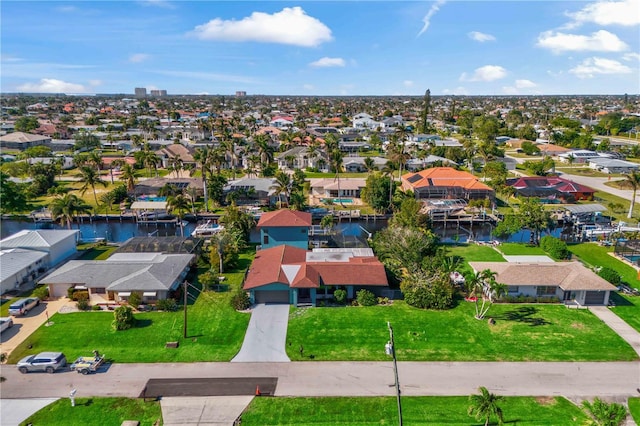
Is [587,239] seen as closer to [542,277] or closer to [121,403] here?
[542,277]

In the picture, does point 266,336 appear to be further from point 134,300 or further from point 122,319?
point 134,300

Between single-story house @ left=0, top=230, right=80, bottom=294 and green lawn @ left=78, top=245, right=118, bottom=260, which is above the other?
single-story house @ left=0, top=230, right=80, bottom=294

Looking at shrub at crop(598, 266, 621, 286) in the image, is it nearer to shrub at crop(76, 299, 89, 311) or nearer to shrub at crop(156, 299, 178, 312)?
shrub at crop(156, 299, 178, 312)

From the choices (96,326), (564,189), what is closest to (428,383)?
(96,326)

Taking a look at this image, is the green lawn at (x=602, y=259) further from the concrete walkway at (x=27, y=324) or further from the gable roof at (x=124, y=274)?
the concrete walkway at (x=27, y=324)

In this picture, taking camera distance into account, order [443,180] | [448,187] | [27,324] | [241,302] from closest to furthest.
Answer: [27,324] < [241,302] < [448,187] < [443,180]

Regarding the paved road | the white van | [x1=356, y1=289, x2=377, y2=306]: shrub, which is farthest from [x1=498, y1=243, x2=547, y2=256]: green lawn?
the white van

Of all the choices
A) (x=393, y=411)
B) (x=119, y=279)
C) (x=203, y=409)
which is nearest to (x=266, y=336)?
(x=203, y=409)
